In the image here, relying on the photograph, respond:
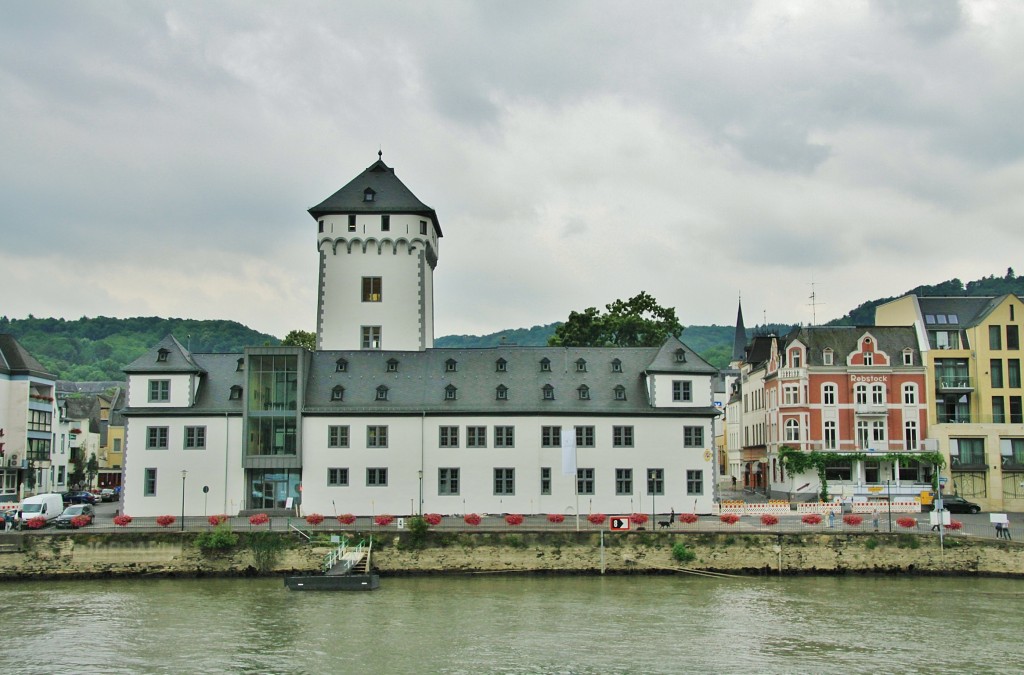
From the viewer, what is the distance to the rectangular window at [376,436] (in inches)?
2183

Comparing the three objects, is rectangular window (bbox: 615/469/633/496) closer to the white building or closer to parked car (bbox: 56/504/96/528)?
the white building

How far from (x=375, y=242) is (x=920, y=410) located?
35.6 m

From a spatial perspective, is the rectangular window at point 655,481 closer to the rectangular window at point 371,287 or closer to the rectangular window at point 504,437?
the rectangular window at point 504,437

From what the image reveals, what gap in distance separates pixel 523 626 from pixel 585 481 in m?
20.8

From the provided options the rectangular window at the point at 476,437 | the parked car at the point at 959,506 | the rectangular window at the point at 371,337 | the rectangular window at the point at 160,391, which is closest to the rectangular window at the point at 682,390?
the rectangular window at the point at 476,437

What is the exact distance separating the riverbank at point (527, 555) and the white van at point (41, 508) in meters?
5.48

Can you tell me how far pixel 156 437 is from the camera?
55.2 meters

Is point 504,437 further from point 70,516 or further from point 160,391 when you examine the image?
point 70,516

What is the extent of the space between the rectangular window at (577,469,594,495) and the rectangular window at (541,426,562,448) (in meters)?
1.89

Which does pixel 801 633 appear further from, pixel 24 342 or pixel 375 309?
pixel 24 342

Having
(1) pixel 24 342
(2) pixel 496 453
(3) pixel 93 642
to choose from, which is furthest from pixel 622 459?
(1) pixel 24 342

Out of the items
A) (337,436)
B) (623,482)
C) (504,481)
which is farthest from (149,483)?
(623,482)

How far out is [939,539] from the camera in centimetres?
4591

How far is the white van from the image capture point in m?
50.5
